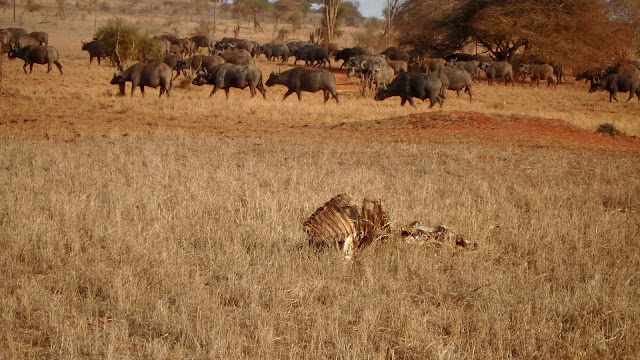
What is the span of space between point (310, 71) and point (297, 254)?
17.0 meters

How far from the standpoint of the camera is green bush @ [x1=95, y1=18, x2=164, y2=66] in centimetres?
2792

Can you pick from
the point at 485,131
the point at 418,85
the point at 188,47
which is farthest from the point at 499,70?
Result: the point at 485,131

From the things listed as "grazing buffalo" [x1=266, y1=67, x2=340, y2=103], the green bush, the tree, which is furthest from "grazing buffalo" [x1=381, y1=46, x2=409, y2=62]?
"grazing buffalo" [x1=266, y1=67, x2=340, y2=103]

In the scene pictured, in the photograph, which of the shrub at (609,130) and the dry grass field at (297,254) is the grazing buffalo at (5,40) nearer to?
the dry grass field at (297,254)

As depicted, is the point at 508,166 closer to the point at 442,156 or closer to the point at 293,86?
the point at 442,156

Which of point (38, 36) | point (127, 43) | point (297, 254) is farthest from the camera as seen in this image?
point (38, 36)

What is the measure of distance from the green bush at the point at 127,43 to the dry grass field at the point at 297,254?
16807 millimetres

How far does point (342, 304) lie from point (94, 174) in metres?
4.77

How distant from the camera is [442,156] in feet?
34.8

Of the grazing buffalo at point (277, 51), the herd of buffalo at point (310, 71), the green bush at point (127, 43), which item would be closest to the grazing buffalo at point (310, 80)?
the herd of buffalo at point (310, 71)

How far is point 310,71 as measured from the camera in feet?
70.9

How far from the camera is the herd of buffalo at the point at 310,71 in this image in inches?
790

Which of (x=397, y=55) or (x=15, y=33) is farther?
(x=397, y=55)

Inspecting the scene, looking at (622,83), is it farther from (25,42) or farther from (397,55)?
(25,42)
